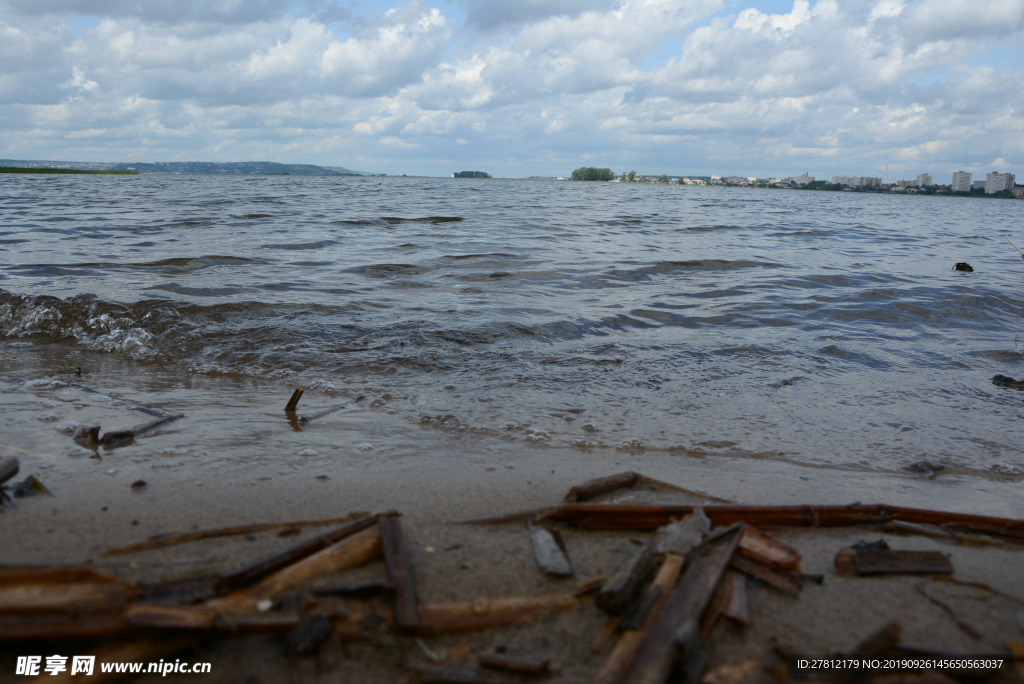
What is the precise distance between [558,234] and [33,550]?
55.7 ft

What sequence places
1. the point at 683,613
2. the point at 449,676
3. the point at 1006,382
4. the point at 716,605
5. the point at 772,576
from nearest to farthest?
1. the point at 449,676
2. the point at 683,613
3. the point at 716,605
4. the point at 772,576
5. the point at 1006,382

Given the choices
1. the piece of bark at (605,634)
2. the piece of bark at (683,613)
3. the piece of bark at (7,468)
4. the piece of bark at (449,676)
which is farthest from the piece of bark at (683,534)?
the piece of bark at (7,468)

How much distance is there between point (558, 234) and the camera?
18422mm

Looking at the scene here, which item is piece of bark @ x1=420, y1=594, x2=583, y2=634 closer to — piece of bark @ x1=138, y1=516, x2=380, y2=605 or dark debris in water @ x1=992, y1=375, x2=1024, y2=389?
piece of bark @ x1=138, y1=516, x2=380, y2=605

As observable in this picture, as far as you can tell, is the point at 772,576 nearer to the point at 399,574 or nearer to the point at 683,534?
the point at 683,534

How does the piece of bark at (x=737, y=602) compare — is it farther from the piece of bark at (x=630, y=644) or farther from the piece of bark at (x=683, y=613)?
the piece of bark at (x=630, y=644)

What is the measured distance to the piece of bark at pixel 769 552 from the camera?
230 centimetres

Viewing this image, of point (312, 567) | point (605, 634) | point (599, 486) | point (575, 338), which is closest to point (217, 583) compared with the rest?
point (312, 567)

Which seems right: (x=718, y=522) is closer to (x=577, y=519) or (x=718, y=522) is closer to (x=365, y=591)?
(x=577, y=519)

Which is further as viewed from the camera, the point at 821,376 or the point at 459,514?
the point at 821,376

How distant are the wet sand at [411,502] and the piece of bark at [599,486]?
77mm

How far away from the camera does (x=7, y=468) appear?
2.89m

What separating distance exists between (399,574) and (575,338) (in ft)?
17.3

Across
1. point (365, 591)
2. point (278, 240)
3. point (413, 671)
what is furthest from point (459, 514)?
point (278, 240)
